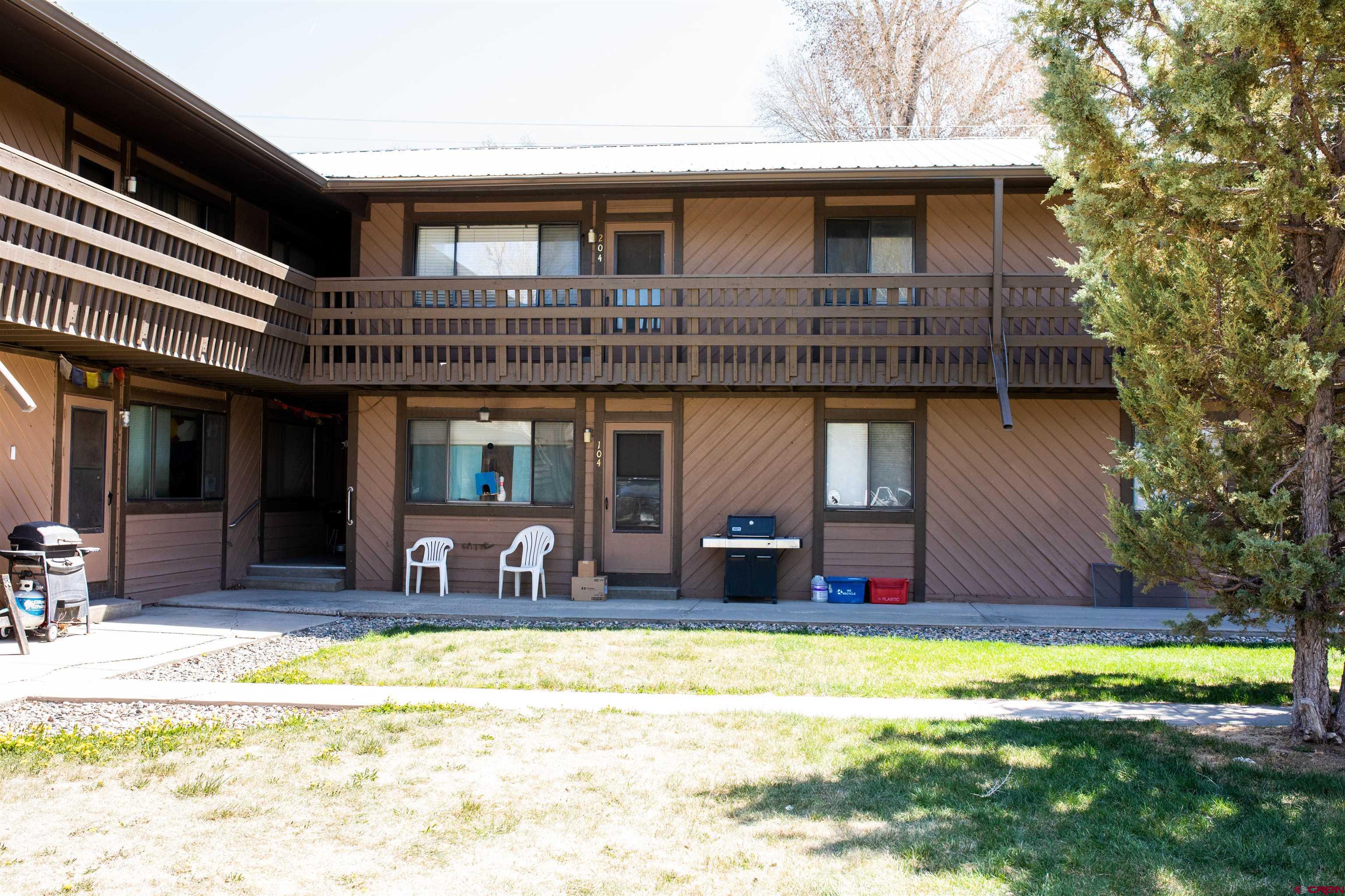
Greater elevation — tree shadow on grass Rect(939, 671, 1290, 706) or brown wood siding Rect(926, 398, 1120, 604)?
brown wood siding Rect(926, 398, 1120, 604)

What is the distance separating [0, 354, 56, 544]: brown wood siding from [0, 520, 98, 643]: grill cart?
1.76 ft

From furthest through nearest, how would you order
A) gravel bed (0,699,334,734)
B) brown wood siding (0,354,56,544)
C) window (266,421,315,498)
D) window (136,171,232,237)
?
1. window (266,421,315,498)
2. window (136,171,232,237)
3. brown wood siding (0,354,56,544)
4. gravel bed (0,699,334,734)

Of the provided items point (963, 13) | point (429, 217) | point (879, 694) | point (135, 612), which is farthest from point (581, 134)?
point (879, 694)

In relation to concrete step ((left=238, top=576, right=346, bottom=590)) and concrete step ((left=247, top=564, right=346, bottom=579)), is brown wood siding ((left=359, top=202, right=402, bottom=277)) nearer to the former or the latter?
concrete step ((left=247, top=564, right=346, bottom=579))

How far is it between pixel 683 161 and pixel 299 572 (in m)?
8.07

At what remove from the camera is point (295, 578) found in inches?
538

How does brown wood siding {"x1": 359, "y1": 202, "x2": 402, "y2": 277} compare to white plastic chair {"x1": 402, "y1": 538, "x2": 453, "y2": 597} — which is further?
brown wood siding {"x1": 359, "y1": 202, "x2": 402, "y2": 277}

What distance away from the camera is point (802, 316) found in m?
12.2

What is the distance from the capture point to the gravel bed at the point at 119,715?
6.10 metres

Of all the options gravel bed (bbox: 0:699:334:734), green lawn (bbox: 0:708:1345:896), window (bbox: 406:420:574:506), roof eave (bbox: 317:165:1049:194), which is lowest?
gravel bed (bbox: 0:699:334:734)

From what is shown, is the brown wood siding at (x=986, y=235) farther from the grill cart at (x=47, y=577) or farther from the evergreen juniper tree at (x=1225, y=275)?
the grill cart at (x=47, y=577)

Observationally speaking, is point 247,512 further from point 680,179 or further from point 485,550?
point 680,179

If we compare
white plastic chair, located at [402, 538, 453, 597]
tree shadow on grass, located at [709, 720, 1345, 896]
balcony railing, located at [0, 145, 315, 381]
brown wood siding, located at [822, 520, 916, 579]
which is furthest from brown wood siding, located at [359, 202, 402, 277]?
tree shadow on grass, located at [709, 720, 1345, 896]

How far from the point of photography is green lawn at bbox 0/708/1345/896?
3746 millimetres
